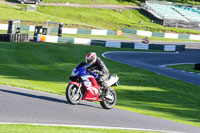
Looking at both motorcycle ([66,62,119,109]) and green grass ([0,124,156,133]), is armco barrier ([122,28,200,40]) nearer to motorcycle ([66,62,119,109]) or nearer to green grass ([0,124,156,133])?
motorcycle ([66,62,119,109])

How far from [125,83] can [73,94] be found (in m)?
9.45

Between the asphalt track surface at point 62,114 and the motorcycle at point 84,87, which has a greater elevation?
the motorcycle at point 84,87

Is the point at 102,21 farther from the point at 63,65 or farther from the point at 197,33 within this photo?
the point at 63,65

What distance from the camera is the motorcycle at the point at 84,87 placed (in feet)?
44.4

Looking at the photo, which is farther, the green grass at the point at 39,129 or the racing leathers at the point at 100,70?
the racing leathers at the point at 100,70

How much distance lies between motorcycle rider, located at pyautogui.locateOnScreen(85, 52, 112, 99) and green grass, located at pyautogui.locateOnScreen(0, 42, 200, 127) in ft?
7.42

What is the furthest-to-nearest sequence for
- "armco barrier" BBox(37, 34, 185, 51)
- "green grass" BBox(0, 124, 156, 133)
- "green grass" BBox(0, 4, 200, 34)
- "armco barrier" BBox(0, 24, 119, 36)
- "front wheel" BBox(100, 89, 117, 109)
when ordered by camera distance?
A: "green grass" BBox(0, 4, 200, 34) → "armco barrier" BBox(0, 24, 119, 36) → "armco barrier" BBox(37, 34, 185, 51) → "front wheel" BBox(100, 89, 117, 109) → "green grass" BBox(0, 124, 156, 133)

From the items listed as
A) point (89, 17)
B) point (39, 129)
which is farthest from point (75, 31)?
point (39, 129)

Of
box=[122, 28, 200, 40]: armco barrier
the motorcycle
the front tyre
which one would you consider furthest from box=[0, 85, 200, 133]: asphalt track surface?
box=[122, 28, 200, 40]: armco barrier

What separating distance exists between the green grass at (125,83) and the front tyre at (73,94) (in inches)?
109

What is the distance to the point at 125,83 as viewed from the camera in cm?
2281

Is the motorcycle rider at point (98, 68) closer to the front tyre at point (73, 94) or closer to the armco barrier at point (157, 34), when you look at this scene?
the front tyre at point (73, 94)

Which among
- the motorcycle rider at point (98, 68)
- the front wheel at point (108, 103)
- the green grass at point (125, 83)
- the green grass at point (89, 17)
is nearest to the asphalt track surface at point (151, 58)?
the green grass at point (125, 83)

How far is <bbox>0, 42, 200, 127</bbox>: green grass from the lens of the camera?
17163 mm
